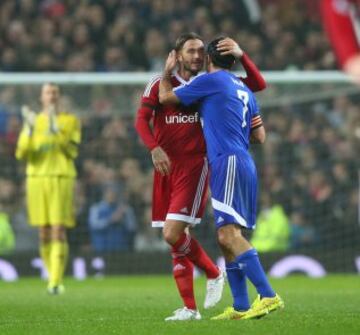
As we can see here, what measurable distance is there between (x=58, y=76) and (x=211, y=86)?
8754mm

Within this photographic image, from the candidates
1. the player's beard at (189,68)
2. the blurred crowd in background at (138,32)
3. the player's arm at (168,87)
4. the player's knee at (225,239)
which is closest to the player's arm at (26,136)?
the player's beard at (189,68)

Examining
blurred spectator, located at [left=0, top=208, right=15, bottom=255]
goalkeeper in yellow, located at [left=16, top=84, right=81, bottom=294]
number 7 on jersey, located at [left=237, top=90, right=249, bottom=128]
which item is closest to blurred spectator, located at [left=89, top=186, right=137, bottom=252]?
blurred spectator, located at [left=0, top=208, right=15, bottom=255]

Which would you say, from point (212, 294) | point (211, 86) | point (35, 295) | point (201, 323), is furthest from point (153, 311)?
point (35, 295)

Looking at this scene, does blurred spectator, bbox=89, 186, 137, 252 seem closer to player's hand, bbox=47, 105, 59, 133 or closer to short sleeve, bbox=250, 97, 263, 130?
player's hand, bbox=47, 105, 59, 133

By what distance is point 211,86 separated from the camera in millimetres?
9164

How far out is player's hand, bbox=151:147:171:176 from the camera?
9.53 m

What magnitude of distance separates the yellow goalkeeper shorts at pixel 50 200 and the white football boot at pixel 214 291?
3.69 metres

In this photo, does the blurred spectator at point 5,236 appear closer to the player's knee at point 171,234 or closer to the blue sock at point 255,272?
the player's knee at point 171,234

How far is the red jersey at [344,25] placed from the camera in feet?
21.1

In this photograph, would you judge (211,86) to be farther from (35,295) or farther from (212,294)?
(35,295)

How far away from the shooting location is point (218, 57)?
9.15 m

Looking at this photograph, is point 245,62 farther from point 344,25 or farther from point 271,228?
point 271,228

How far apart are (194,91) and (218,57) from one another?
294 mm

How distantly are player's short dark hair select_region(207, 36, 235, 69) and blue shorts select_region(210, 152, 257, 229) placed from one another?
0.65m
